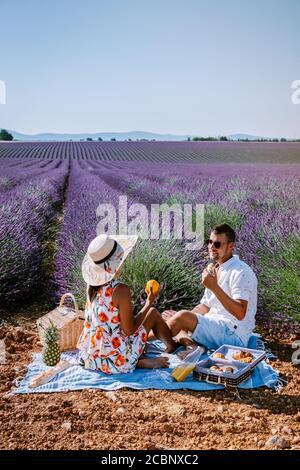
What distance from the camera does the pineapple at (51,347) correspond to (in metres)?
3.67

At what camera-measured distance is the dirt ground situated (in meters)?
2.73

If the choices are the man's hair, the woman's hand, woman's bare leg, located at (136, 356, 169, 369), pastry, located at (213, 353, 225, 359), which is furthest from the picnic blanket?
the man's hair

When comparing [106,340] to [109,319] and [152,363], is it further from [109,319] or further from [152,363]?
[152,363]

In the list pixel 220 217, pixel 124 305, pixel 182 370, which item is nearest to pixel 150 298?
pixel 124 305

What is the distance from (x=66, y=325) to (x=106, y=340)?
20.8 inches

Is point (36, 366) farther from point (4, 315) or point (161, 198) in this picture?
point (161, 198)

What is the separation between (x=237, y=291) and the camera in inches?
147

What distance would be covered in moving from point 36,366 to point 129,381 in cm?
62

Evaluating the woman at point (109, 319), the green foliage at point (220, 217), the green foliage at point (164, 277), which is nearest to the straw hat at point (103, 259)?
the woman at point (109, 319)

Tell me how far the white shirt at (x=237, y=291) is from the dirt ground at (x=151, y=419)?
0.42 meters

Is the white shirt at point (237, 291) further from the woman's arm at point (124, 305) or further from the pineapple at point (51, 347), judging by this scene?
the pineapple at point (51, 347)

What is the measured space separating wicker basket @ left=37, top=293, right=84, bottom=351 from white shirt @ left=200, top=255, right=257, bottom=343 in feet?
2.96
